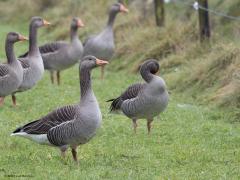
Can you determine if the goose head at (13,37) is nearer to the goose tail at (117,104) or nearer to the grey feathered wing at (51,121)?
the goose tail at (117,104)

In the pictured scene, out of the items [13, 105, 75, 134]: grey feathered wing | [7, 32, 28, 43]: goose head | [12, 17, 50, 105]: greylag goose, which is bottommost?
[12, 17, 50, 105]: greylag goose

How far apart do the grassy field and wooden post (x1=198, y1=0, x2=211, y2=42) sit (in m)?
2.72

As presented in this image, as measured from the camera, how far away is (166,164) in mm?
10195

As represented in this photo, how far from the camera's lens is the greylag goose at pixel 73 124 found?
970cm

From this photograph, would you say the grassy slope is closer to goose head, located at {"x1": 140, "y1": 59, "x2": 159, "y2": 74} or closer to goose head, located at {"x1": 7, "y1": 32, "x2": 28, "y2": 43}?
goose head, located at {"x1": 140, "y1": 59, "x2": 159, "y2": 74}

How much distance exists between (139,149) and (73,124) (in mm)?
1706

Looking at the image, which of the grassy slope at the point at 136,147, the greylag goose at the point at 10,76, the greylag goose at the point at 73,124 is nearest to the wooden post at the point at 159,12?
the grassy slope at the point at 136,147

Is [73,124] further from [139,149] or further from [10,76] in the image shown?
[10,76]

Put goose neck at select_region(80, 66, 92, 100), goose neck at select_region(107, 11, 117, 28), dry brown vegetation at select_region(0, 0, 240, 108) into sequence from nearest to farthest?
1. goose neck at select_region(80, 66, 92, 100)
2. dry brown vegetation at select_region(0, 0, 240, 108)
3. goose neck at select_region(107, 11, 117, 28)

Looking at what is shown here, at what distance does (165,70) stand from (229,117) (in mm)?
5211

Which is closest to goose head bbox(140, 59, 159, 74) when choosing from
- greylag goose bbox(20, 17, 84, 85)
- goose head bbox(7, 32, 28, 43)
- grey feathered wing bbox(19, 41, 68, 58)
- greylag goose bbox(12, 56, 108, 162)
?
greylag goose bbox(12, 56, 108, 162)

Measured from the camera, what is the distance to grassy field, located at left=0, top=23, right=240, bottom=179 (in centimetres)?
955

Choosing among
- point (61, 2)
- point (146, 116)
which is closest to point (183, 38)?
point (146, 116)

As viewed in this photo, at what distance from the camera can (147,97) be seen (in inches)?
477
